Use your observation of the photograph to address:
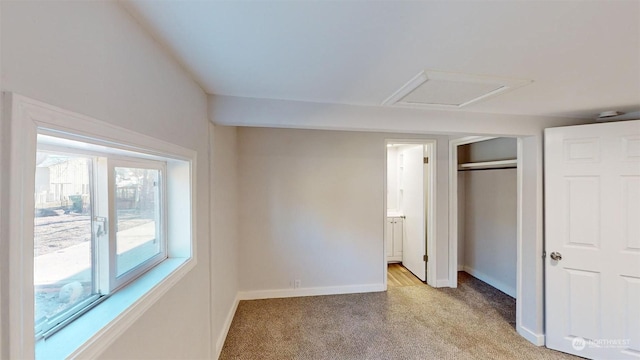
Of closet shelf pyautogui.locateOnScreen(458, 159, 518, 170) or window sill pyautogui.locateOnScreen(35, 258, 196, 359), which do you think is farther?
closet shelf pyautogui.locateOnScreen(458, 159, 518, 170)

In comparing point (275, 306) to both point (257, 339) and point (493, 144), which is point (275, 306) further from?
point (493, 144)

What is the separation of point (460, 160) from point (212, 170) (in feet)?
12.2

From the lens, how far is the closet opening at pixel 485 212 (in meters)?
3.34

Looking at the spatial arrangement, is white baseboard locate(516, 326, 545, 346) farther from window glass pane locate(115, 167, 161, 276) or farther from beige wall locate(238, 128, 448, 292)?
window glass pane locate(115, 167, 161, 276)

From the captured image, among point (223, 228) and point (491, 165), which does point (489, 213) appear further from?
point (223, 228)

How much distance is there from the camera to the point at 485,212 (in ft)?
12.3

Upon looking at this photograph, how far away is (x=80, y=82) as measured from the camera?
28.7 inches

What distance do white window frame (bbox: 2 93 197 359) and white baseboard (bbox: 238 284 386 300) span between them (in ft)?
6.58

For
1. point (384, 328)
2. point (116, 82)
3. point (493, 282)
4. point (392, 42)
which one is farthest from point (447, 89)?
point (493, 282)

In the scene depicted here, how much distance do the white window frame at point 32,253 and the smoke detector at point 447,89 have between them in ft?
4.63

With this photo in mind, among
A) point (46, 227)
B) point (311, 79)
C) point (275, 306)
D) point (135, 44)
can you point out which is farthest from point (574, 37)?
point (275, 306)

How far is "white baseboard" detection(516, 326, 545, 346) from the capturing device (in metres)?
2.33

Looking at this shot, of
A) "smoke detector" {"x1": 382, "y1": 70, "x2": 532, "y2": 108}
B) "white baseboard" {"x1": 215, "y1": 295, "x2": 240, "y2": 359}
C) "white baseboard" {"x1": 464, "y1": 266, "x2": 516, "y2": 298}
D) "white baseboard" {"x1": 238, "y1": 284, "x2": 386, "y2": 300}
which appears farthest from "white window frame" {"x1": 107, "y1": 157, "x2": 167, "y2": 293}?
"white baseboard" {"x1": 464, "y1": 266, "x2": 516, "y2": 298}

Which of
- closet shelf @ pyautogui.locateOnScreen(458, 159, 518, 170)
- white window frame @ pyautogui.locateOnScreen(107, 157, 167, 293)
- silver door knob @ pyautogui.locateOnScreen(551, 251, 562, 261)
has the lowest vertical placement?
silver door knob @ pyautogui.locateOnScreen(551, 251, 562, 261)
